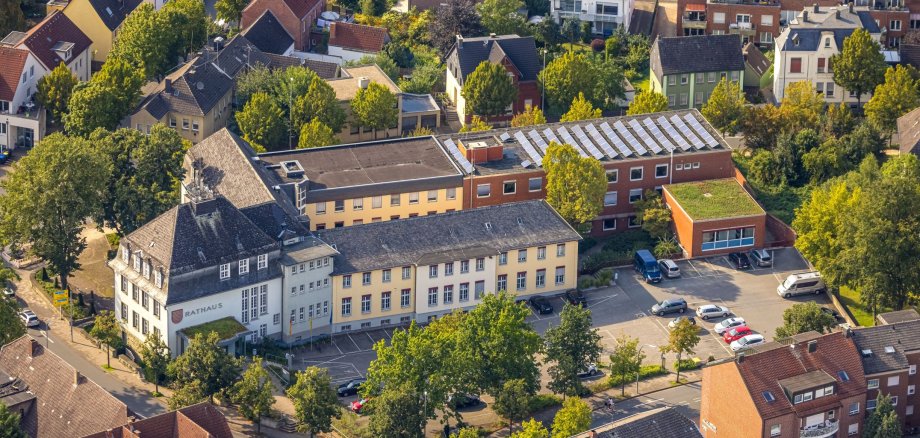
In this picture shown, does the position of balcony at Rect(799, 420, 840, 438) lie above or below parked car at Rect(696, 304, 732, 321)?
below

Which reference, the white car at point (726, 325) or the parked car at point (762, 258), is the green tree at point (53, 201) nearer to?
the white car at point (726, 325)

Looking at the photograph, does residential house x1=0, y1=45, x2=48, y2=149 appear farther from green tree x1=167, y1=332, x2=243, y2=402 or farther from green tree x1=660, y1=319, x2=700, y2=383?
green tree x1=660, y1=319, x2=700, y2=383

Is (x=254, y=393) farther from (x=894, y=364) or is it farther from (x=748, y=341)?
(x=894, y=364)

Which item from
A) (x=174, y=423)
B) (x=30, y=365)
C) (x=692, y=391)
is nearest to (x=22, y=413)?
(x=30, y=365)

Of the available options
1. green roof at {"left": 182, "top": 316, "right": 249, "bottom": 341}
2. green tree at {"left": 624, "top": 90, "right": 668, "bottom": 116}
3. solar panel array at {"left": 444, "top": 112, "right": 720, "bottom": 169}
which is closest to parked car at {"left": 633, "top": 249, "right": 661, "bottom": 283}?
solar panel array at {"left": 444, "top": 112, "right": 720, "bottom": 169}

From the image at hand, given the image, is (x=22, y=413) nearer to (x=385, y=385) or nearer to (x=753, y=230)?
Answer: (x=385, y=385)

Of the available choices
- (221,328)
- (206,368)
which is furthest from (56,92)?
(206,368)
